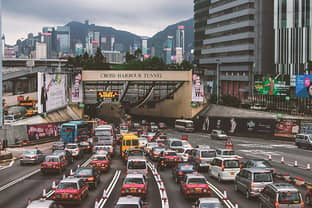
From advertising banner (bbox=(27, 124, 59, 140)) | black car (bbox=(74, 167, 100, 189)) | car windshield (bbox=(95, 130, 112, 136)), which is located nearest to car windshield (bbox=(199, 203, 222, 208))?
black car (bbox=(74, 167, 100, 189))

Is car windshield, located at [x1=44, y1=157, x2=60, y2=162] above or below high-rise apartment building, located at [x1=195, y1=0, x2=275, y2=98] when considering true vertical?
below

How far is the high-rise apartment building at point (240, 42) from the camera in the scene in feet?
404

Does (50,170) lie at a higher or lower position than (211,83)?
lower

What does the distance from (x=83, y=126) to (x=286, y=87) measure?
128 feet

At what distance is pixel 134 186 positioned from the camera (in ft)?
76.0

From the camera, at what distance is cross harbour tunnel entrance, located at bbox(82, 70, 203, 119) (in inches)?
3312

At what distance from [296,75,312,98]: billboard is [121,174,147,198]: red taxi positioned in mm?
53824

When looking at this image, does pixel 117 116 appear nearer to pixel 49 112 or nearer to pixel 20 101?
pixel 20 101

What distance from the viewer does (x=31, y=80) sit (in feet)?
409

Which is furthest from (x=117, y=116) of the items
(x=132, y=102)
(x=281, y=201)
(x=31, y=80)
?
(x=281, y=201)

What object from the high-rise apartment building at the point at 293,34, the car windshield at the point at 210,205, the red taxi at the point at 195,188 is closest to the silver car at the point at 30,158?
the red taxi at the point at 195,188

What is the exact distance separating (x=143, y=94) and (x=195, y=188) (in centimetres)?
9894

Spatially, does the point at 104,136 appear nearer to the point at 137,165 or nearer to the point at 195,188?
the point at 137,165

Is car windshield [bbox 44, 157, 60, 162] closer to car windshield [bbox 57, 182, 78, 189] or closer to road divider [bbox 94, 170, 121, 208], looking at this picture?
road divider [bbox 94, 170, 121, 208]
